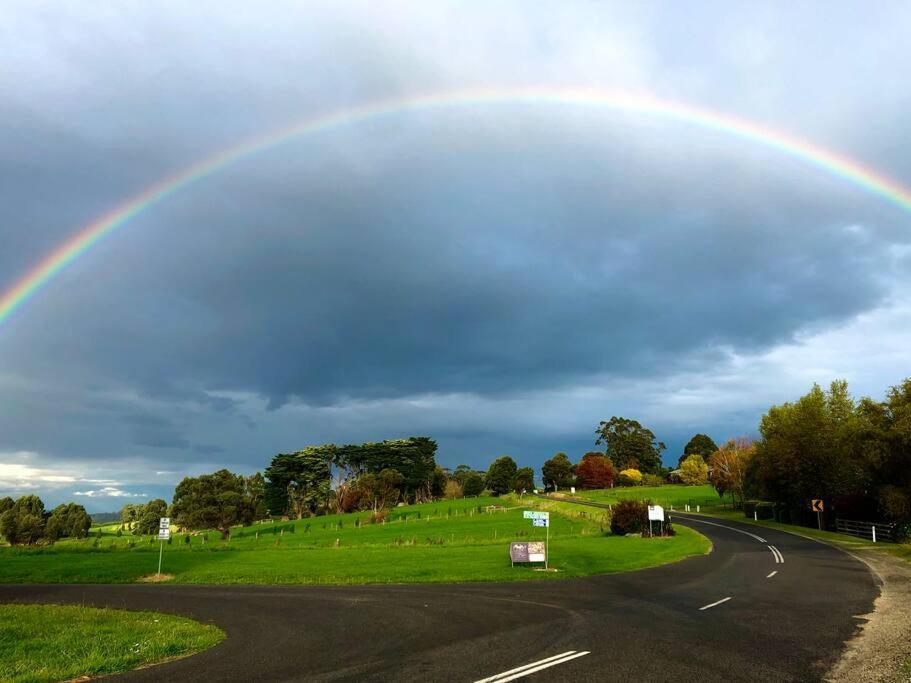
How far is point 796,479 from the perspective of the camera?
66125 mm

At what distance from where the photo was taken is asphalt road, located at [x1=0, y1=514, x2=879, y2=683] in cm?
1190

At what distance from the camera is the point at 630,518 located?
5591 centimetres

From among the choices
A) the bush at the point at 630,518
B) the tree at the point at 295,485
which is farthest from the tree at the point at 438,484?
the bush at the point at 630,518

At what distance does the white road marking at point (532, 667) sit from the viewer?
11.0 meters

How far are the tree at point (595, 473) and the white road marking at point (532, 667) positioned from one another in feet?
541

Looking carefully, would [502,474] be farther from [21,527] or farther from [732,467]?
[21,527]

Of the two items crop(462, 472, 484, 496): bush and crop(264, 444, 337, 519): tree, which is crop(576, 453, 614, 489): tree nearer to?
crop(462, 472, 484, 496): bush

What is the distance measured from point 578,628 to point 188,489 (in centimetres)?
6848

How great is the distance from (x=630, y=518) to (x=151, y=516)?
413 feet

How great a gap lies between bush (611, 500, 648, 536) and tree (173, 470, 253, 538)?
4484 cm

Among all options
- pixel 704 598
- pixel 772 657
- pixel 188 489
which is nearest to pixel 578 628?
pixel 772 657

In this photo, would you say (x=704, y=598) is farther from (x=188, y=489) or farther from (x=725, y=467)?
(x=725, y=467)

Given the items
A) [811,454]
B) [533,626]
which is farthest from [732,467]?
[533,626]

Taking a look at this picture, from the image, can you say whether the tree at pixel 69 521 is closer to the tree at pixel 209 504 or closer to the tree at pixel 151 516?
the tree at pixel 151 516
